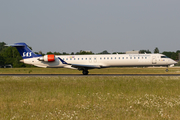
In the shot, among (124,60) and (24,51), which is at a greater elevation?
(24,51)

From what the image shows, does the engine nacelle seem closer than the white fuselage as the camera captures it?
No

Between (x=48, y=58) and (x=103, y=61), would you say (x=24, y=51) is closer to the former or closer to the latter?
(x=48, y=58)

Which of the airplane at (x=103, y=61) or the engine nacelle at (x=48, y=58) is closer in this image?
the airplane at (x=103, y=61)

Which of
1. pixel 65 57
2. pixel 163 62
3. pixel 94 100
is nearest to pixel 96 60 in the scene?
pixel 65 57

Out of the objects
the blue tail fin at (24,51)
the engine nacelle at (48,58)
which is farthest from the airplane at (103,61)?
the blue tail fin at (24,51)

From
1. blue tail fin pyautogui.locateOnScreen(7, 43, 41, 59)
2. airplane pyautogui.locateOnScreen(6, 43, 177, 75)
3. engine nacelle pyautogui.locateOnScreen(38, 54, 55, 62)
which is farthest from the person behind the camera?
blue tail fin pyautogui.locateOnScreen(7, 43, 41, 59)

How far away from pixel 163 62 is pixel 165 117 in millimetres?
25361

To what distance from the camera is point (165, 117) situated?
6.91m

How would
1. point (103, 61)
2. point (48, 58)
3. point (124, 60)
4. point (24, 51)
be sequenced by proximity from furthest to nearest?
point (24, 51)
point (48, 58)
point (103, 61)
point (124, 60)

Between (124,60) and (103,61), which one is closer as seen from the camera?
(124,60)

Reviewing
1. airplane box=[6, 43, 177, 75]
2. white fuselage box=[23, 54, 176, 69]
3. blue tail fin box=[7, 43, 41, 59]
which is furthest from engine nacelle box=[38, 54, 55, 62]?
blue tail fin box=[7, 43, 41, 59]

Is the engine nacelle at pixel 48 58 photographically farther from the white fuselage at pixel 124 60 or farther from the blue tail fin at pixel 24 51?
the blue tail fin at pixel 24 51

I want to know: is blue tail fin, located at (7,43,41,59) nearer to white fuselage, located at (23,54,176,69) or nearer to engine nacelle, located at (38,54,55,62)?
Answer: engine nacelle, located at (38,54,55,62)

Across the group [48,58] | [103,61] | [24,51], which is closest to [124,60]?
[103,61]
